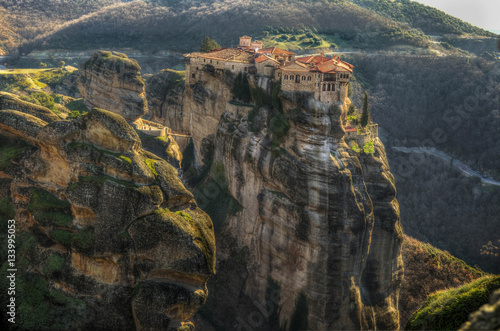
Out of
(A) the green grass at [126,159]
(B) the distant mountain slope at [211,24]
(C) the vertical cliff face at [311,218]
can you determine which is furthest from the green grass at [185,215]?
(B) the distant mountain slope at [211,24]

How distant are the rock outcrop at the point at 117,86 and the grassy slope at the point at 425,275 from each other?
31432 mm

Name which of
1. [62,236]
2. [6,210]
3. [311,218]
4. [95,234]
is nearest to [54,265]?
[62,236]

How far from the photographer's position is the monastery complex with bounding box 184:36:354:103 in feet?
98.8

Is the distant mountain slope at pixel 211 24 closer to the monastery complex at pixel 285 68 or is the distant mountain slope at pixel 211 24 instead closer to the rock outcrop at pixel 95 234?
the monastery complex at pixel 285 68

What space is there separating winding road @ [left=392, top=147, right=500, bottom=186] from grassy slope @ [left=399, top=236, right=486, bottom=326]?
803 inches

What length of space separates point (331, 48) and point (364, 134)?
47.9 meters

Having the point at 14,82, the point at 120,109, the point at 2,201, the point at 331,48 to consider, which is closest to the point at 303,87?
the point at 2,201

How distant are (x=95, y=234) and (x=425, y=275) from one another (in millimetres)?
28102

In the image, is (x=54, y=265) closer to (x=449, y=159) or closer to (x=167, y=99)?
(x=167, y=99)

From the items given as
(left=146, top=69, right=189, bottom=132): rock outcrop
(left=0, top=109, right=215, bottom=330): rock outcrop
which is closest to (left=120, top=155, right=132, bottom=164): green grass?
(left=0, top=109, right=215, bottom=330): rock outcrop

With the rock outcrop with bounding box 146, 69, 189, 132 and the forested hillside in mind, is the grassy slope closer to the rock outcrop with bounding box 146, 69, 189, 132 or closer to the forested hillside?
the rock outcrop with bounding box 146, 69, 189, 132

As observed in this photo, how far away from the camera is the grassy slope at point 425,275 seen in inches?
1408

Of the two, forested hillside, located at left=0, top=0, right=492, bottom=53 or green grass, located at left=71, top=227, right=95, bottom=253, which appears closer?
green grass, located at left=71, top=227, right=95, bottom=253

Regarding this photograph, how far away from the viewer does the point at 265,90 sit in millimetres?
34375
